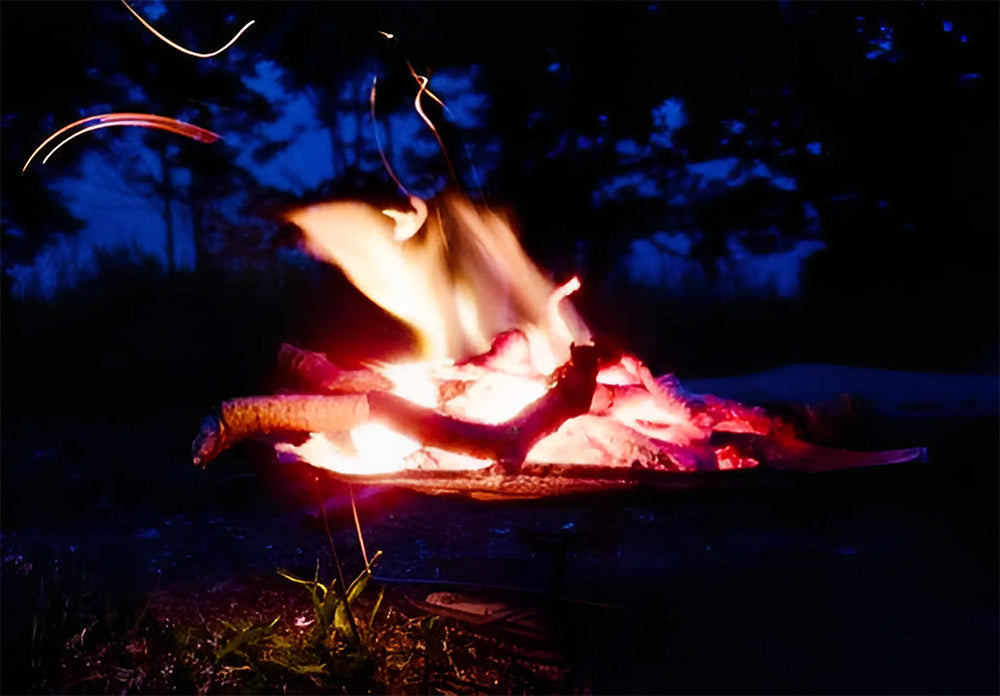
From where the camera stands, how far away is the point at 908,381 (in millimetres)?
3174

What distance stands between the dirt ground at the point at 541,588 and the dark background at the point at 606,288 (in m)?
0.02

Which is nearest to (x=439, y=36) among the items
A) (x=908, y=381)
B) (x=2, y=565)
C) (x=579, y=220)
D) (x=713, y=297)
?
(x=579, y=220)

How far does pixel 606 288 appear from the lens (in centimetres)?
568

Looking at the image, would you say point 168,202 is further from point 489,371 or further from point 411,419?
point 411,419

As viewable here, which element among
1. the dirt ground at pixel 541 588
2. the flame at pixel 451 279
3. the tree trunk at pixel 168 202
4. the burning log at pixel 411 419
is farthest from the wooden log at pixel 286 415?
the tree trunk at pixel 168 202

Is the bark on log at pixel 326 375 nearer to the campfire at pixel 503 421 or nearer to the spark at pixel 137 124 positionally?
the campfire at pixel 503 421

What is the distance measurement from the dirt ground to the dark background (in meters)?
0.02

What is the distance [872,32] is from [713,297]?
2021mm

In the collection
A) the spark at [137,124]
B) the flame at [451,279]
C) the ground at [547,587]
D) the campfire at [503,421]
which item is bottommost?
the ground at [547,587]

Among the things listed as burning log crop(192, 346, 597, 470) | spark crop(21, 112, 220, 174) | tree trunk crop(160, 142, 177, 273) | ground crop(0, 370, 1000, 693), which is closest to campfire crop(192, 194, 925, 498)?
burning log crop(192, 346, 597, 470)

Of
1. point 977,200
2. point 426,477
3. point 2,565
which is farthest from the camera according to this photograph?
point 977,200

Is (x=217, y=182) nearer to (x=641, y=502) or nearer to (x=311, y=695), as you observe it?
(x=311, y=695)

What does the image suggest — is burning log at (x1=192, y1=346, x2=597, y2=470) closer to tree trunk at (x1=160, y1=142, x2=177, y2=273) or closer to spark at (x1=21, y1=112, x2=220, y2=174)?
spark at (x1=21, y1=112, x2=220, y2=174)

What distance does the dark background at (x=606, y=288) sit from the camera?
3.02 metres
